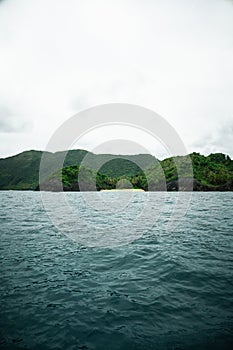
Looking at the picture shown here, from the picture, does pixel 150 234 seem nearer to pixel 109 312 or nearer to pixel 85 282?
pixel 85 282

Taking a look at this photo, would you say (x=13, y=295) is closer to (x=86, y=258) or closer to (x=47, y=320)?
(x=47, y=320)

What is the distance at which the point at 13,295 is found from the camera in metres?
7.05

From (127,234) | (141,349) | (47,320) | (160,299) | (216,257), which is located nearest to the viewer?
(141,349)

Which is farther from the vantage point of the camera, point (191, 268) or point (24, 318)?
point (191, 268)

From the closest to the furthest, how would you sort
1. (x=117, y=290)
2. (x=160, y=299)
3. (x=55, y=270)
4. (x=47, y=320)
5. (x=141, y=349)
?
(x=141, y=349)
(x=47, y=320)
(x=160, y=299)
(x=117, y=290)
(x=55, y=270)

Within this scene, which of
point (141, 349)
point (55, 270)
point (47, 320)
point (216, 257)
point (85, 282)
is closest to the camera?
point (141, 349)

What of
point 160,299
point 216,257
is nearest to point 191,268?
point 216,257

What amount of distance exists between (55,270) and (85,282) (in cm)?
184

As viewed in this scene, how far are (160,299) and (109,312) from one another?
177 cm

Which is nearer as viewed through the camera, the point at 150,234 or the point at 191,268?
the point at 191,268

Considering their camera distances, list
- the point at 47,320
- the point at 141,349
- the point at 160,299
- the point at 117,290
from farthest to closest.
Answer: the point at 117,290
the point at 160,299
the point at 47,320
the point at 141,349

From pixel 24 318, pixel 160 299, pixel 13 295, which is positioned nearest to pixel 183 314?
pixel 160 299

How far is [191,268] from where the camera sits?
930 cm

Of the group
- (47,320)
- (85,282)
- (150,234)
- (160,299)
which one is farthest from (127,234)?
(47,320)
